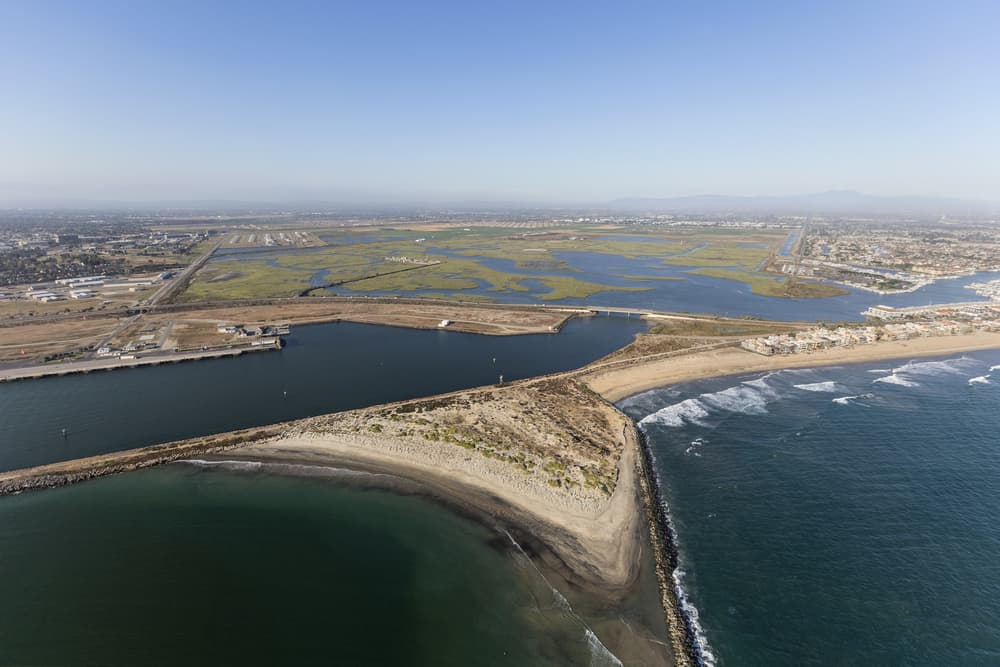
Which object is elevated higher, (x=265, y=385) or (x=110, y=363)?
(x=110, y=363)

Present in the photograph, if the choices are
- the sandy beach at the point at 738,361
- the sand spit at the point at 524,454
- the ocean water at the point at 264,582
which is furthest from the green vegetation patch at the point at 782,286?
the ocean water at the point at 264,582

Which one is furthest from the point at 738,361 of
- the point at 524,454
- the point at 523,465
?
the point at 523,465

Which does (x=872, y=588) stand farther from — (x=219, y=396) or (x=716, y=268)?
(x=716, y=268)

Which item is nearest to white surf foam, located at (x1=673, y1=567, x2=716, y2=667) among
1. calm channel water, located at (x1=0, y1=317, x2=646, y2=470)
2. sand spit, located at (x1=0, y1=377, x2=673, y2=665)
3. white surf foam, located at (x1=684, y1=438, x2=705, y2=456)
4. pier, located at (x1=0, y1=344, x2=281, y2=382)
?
sand spit, located at (x1=0, y1=377, x2=673, y2=665)

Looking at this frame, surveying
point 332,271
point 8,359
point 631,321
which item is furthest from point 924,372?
point 332,271

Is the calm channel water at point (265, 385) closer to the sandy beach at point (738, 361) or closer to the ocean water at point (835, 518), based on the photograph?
the sandy beach at point (738, 361)

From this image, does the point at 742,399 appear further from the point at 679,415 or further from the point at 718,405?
the point at 679,415
